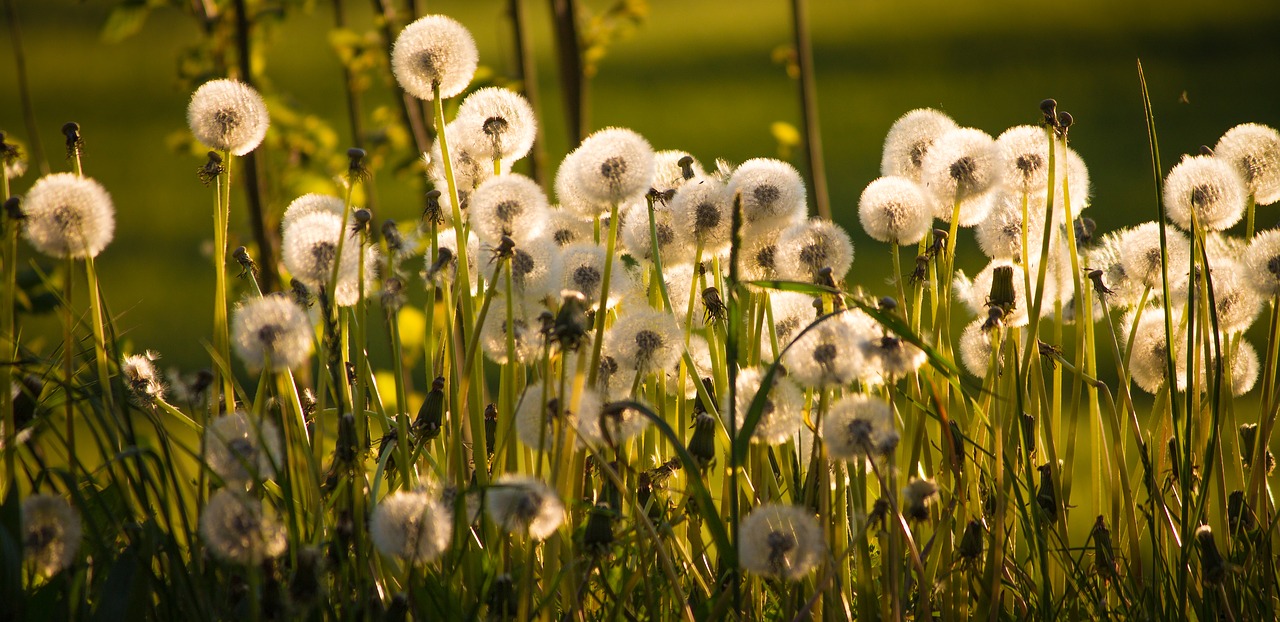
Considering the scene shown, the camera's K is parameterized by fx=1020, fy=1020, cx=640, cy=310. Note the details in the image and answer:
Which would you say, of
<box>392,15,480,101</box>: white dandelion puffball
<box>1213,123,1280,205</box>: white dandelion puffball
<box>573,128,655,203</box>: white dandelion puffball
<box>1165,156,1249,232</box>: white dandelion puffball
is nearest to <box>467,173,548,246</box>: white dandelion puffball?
<box>573,128,655,203</box>: white dandelion puffball

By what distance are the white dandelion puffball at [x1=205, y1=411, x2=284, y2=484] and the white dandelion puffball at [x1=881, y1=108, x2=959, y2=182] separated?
2.06 ft

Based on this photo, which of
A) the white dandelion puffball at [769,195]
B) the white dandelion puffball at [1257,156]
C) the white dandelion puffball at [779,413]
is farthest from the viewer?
the white dandelion puffball at [1257,156]

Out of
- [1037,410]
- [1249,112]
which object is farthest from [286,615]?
[1249,112]

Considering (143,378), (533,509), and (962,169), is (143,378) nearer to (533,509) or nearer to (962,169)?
(533,509)

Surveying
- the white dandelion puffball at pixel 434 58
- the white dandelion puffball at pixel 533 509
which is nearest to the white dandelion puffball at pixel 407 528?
the white dandelion puffball at pixel 533 509

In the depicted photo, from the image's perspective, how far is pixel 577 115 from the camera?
2100mm

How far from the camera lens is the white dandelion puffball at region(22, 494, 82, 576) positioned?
2.22 ft

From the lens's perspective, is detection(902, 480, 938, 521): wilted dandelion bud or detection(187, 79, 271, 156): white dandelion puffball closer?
detection(902, 480, 938, 521): wilted dandelion bud

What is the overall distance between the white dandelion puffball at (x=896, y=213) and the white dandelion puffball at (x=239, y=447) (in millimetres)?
506

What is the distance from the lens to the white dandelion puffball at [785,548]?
2.19 feet

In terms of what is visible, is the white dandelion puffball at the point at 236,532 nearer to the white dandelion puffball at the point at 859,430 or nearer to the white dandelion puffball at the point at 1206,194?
the white dandelion puffball at the point at 859,430

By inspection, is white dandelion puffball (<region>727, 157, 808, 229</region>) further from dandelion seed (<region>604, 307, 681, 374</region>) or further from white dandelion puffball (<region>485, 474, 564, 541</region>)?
white dandelion puffball (<region>485, 474, 564, 541</region>)

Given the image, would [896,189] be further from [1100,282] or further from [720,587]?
[720,587]

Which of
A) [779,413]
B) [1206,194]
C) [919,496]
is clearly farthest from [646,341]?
[1206,194]
